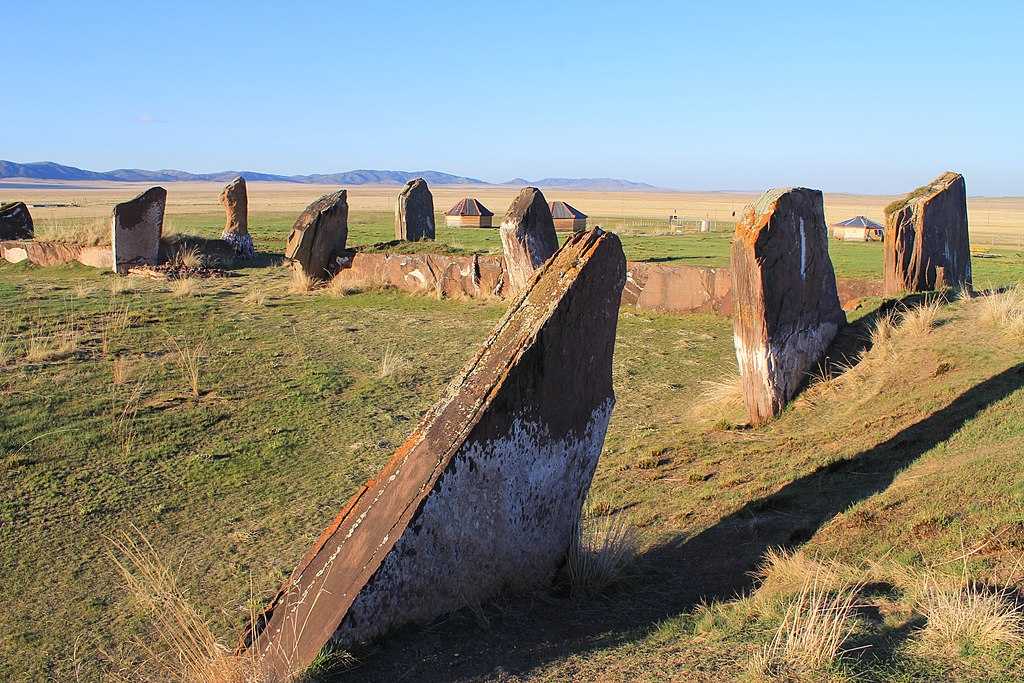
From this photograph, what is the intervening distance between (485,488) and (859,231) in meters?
25.2

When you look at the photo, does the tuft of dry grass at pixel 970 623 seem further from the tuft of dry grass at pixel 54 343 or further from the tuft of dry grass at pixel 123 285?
the tuft of dry grass at pixel 123 285

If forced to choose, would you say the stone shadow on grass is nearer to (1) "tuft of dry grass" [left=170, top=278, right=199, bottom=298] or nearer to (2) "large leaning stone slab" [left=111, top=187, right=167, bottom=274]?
(1) "tuft of dry grass" [left=170, top=278, right=199, bottom=298]

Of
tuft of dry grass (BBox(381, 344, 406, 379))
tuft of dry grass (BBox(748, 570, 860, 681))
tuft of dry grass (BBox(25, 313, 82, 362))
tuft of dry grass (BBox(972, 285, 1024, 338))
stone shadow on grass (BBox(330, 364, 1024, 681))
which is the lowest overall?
stone shadow on grass (BBox(330, 364, 1024, 681))

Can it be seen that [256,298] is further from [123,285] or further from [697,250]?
[697,250]

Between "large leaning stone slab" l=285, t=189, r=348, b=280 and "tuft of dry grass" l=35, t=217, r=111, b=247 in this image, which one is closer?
"large leaning stone slab" l=285, t=189, r=348, b=280

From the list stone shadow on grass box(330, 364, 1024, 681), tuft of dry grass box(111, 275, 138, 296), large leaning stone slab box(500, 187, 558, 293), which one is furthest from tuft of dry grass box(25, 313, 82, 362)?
stone shadow on grass box(330, 364, 1024, 681)

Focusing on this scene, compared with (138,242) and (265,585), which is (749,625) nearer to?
(265,585)

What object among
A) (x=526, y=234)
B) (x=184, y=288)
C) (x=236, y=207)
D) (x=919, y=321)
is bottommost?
(x=919, y=321)

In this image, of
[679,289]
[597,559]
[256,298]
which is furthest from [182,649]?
[256,298]

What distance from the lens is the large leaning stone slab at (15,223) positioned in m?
22.1

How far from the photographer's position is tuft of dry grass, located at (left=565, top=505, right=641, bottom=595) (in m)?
5.15

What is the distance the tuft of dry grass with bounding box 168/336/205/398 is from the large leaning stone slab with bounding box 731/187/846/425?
538cm

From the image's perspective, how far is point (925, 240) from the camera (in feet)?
36.9

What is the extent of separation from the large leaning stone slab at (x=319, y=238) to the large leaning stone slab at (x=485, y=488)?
39.5 ft
